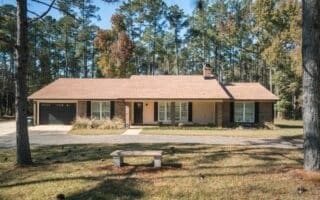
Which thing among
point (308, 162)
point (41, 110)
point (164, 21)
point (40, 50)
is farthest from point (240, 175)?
point (40, 50)

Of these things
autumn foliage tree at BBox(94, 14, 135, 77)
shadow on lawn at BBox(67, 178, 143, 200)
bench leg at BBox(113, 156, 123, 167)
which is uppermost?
autumn foliage tree at BBox(94, 14, 135, 77)

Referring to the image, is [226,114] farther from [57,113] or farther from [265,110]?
[57,113]

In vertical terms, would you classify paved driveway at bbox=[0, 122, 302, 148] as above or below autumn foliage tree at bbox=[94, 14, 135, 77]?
below

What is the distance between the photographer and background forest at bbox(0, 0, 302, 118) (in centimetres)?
4969

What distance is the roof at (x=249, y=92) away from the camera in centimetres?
3409

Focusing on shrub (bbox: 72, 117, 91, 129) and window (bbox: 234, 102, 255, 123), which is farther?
window (bbox: 234, 102, 255, 123)

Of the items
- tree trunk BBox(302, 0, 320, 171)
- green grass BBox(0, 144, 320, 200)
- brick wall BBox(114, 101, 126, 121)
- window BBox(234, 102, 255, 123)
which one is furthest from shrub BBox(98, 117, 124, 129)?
tree trunk BBox(302, 0, 320, 171)

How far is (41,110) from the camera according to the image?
34.9 m

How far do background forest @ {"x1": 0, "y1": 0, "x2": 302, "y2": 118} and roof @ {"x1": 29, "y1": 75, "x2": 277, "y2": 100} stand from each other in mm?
9644

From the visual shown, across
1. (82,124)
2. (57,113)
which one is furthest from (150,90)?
(57,113)

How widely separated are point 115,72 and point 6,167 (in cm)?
4000

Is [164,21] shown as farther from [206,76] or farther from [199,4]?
[199,4]

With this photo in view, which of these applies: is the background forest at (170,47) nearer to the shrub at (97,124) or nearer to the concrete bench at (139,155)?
the shrub at (97,124)

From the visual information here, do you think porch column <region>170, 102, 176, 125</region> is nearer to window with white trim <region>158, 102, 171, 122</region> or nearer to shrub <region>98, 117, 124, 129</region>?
window with white trim <region>158, 102, 171, 122</region>
